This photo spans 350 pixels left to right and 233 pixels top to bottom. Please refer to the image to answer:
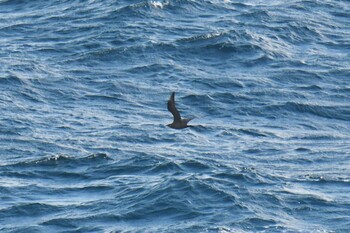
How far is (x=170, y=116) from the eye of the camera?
158 ft

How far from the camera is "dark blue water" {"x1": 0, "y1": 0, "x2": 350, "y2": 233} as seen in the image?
40781mm

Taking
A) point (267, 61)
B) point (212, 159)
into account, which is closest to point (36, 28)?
point (267, 61)

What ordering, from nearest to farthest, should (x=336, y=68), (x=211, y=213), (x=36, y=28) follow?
(x=211, y=213)
(x=336, y=68)
(x=36, y=28)

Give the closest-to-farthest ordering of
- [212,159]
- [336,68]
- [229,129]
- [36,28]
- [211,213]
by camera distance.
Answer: [211,213], [212,159], [229,129], [336,68], [36,28]

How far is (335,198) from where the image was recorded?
41.8 metres

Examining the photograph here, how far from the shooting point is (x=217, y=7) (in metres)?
60.5

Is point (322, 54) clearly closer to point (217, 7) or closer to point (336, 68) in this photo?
point (336, 68)

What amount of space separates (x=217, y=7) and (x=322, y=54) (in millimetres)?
6524

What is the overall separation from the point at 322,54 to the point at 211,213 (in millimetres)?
16949

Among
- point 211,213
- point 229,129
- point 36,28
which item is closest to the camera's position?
point 211,213

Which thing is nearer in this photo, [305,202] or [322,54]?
[305,202]

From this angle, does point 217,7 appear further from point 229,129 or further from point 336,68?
point 229,129

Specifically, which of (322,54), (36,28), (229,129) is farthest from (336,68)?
(36,28)

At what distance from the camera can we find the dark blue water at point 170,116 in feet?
134
